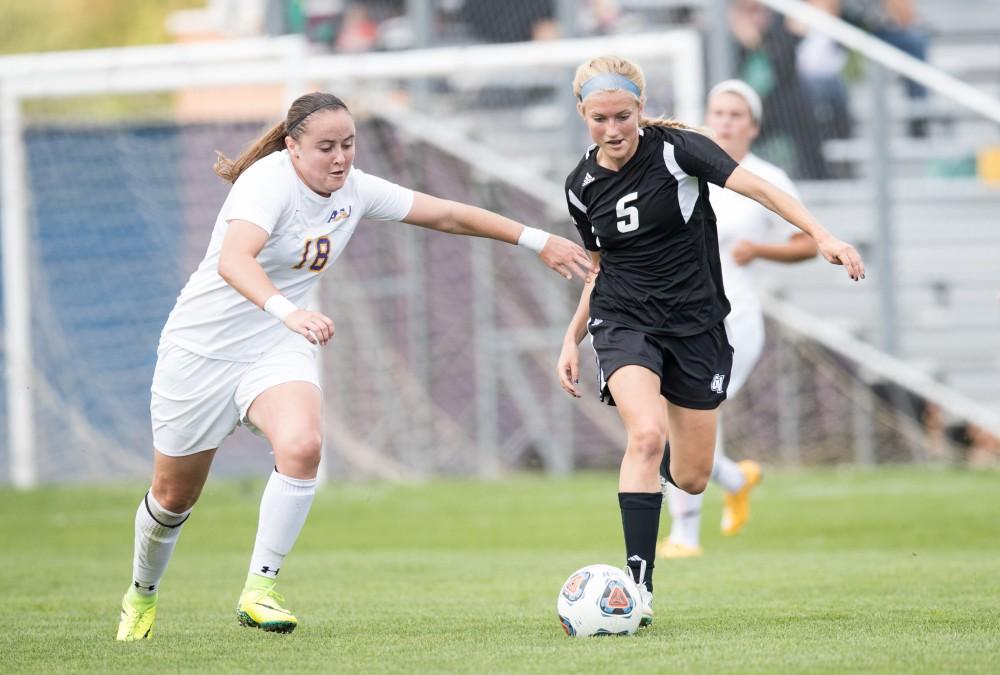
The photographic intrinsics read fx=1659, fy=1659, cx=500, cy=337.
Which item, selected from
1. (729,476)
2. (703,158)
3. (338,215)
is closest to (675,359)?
(703,158)

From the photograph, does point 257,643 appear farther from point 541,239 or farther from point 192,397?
point 541,239

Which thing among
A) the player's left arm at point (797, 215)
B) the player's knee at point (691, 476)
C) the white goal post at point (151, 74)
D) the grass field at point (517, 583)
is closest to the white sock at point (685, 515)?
the grass field at point (517, 583)

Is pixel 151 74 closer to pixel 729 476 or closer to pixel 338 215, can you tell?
pixel 729 476

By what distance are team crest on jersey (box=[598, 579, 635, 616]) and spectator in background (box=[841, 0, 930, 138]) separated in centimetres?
1082

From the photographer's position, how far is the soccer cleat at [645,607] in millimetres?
6078

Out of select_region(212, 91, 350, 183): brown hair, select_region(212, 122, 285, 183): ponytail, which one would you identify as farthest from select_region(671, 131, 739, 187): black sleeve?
select_region(212, 122, 285, 183): ponytail

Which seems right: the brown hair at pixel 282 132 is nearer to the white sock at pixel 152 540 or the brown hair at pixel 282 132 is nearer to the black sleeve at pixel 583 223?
the black sleeve at pixel 583 223

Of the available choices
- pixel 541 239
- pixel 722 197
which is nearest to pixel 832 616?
pixel 541 239

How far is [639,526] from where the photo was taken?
6.23 meters

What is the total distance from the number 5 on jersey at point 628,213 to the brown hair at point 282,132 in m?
1.13

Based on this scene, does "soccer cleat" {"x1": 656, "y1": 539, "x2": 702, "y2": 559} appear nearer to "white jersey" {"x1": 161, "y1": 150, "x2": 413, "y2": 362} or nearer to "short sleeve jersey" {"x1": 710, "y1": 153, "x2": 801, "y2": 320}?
"short sleeve jersey" {"x1": 710, "y1": 153, "x2": 801, "y2": 320}

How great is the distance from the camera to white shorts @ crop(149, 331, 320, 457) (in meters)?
6.25

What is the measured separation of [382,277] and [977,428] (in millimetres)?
6172

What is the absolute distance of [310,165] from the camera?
6.20 metres
